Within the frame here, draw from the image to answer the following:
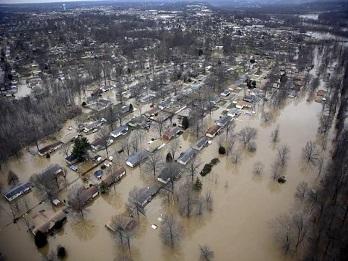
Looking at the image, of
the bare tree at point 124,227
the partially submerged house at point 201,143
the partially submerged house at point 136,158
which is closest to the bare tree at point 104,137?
the partially submerged house at point 136,158

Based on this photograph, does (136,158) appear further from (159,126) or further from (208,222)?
(208,222)

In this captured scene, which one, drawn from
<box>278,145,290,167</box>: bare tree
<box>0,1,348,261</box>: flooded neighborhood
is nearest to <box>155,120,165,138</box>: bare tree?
<box>0,1,348,261</box>: flooded neighborhood

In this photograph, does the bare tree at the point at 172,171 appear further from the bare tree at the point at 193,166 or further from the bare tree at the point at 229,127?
the bare tree at the point at 229,127

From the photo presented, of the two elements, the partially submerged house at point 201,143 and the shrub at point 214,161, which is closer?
the shrub at point 214,161

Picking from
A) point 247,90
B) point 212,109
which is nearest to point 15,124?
point 212,109

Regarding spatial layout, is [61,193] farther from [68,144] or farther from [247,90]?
[247,90]

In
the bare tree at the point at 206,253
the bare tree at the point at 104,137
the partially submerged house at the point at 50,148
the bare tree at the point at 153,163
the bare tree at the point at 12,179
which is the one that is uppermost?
the bare tree at the point at 104,137
